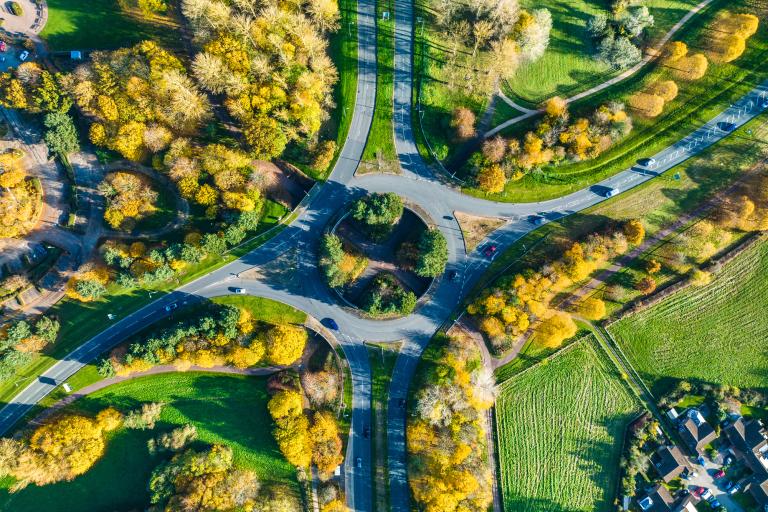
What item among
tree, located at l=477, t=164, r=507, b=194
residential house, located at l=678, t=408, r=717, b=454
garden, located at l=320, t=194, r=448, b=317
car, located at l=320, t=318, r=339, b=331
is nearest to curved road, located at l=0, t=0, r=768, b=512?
car, located at l=320, t=318, r=339, b=331

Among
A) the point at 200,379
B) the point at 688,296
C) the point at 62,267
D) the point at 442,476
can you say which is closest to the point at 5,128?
the point at 62,267

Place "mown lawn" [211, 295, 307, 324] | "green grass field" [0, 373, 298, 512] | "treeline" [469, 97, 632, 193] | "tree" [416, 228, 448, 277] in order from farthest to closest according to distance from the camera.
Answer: "mown lawn" [211, 295, 307, 324]
"green grass field" [0, 373, 298, 512]
"treeline" [469, 97, 632, 193]
"tree" [416, 228, 448, 277]

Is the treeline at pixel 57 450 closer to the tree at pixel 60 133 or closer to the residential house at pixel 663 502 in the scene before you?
the tree at pixel 60 133

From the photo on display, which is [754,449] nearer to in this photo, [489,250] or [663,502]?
[663,502]

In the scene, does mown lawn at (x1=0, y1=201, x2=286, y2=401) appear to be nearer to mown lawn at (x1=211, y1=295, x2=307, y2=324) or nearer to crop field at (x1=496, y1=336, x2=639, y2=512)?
mown lawn at (x1=211, y1=295, x2=307, y2=324)

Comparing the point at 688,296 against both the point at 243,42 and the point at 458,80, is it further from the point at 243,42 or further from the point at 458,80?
the point at 243,42

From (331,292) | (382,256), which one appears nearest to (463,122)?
(382,256)
